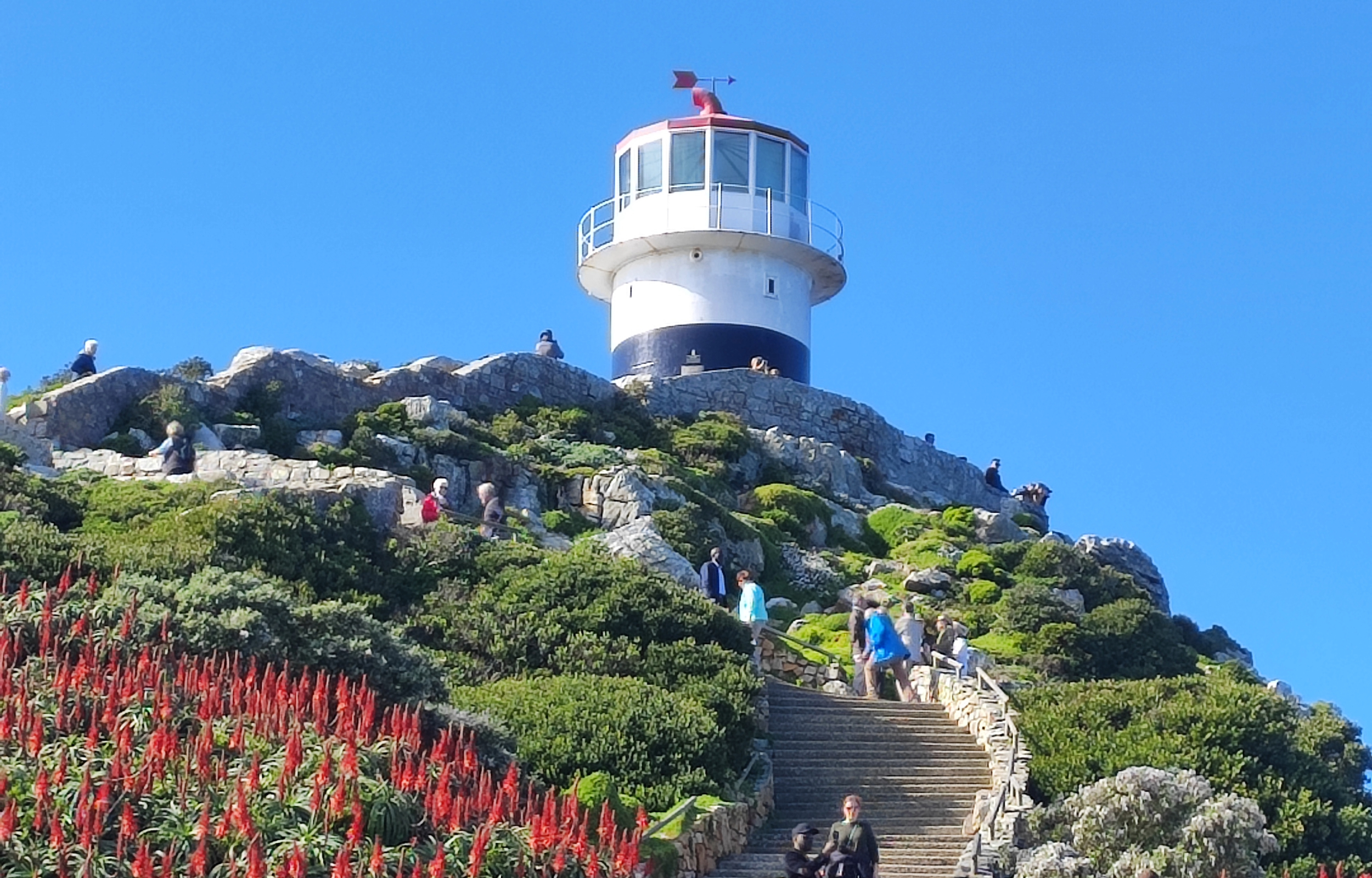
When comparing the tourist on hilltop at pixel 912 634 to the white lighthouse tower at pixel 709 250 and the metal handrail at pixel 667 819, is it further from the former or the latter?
the white lighthouse tower at pixel 709 250

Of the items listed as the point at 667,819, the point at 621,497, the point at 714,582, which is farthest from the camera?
the point at 621,497

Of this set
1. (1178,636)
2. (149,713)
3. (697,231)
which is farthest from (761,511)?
(149,713)

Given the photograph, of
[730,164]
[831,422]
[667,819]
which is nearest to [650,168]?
[730,164]

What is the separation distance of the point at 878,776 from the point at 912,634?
4.17 metres

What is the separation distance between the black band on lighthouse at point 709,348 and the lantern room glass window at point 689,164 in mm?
3002

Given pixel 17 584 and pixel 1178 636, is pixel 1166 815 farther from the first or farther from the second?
pixel 1178 636

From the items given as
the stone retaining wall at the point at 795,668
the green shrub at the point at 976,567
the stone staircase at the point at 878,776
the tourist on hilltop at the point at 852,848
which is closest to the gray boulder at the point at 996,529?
the green shrub at the point at 976,567

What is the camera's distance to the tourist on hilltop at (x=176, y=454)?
25.8m

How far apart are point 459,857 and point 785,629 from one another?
47.8 feet

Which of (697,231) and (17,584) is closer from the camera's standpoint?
(17,584)

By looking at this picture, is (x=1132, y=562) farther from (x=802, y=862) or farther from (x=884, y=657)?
(x=802, y=862)

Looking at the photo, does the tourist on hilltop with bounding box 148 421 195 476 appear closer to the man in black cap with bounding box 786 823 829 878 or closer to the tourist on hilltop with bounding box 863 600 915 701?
the tourist on hilltop with bounding box 863 600 915 701

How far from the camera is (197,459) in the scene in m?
26.7

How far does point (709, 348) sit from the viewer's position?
41.9 m
